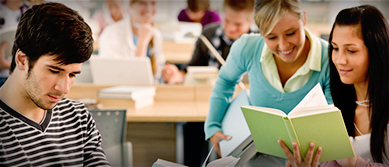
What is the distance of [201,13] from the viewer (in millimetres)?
3592

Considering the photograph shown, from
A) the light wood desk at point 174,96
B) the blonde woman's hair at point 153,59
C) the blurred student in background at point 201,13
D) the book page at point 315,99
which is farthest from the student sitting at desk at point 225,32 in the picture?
the book page at point 315,99

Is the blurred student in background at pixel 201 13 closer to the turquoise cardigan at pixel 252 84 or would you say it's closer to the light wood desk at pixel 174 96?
the light wood desk at pixel 174 96

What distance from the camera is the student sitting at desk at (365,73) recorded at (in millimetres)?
954

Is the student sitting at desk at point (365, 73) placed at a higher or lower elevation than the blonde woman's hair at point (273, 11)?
lower

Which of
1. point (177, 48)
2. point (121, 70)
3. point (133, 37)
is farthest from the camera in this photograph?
point (177, 48)

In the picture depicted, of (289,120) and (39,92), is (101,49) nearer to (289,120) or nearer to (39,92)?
(39,92)

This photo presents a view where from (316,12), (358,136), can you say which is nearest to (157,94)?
(358,136)

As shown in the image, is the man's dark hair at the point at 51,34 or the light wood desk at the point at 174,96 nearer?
the man's dark hair at the point at 51,34

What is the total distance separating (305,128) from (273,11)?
43 cm

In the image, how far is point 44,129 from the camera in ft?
3.06

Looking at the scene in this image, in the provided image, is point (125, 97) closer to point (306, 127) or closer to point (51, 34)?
point (51, 34)

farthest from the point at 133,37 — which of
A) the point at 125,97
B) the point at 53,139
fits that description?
the point at 53,139

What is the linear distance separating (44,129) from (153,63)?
6.02 feet

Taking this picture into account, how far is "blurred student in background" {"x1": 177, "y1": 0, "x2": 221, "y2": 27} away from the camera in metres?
3.50
